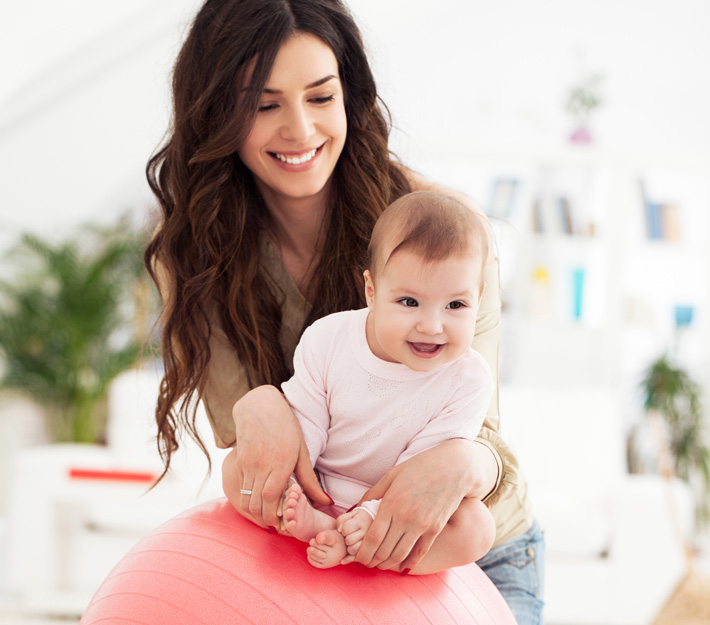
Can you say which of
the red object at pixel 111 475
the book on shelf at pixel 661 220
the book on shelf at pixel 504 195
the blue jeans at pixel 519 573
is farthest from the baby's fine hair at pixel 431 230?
the book on shelf at pixel 661 220

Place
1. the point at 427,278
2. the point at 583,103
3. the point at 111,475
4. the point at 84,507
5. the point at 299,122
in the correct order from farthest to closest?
the point at 583,103 → the point at 84,507 → the point at 111,475 → the point at 299,122 → the point at 427,278

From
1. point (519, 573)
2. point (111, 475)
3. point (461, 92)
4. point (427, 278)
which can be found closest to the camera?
point (427, 278)

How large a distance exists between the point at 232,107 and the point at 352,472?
62cm

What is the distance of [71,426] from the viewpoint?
4.66 meters

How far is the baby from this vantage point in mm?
1057

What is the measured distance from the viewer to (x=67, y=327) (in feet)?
14.7

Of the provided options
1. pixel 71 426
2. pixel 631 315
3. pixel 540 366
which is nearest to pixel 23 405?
pixel 71 426

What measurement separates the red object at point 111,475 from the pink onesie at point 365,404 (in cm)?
244

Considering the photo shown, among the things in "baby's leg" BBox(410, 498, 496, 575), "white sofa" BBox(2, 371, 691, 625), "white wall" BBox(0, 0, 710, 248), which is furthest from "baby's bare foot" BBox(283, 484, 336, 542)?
"white wall" BBox(0, 0, 710, 248)

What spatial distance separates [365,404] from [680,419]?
13.0ft

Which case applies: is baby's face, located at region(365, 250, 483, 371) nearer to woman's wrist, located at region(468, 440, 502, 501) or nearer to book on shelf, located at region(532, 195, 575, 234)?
woman's wrist, located at region(468, 440, 502, 501)

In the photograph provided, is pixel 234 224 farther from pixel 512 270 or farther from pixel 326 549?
pixel 512 270

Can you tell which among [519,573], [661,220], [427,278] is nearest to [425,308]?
[427,278]

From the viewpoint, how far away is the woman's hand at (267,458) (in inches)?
43.6
